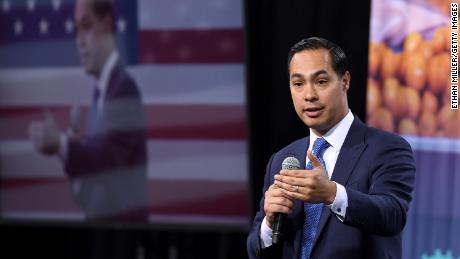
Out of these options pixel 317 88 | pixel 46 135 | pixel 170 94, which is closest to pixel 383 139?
pixel 317 88

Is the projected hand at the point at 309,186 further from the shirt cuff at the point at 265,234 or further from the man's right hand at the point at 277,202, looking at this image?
the shirt cuff at the point at 265,234

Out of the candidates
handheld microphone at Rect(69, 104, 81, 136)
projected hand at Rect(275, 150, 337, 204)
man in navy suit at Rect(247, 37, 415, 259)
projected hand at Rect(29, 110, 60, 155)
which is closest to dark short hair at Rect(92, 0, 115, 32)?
handheld microphone at Rect(69, 104, 81, 136)

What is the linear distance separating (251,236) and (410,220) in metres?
1.88

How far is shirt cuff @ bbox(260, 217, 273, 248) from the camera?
195 centimetres

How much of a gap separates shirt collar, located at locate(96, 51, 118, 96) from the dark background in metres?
0.87

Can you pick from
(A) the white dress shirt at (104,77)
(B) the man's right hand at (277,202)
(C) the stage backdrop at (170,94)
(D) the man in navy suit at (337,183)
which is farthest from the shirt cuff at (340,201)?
(A) the white dress shirt at (104,77)

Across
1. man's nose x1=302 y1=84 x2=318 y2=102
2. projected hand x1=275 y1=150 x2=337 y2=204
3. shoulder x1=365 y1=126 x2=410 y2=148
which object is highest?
man's nose x1=302 y1=84 x2=318 y2=102

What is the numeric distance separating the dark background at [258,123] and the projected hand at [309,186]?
8.09 ft

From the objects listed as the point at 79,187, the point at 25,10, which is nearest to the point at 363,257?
the point at 79,187

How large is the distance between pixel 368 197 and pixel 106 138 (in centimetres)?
321

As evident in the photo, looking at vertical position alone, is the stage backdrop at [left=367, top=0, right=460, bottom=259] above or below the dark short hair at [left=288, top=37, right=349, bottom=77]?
below

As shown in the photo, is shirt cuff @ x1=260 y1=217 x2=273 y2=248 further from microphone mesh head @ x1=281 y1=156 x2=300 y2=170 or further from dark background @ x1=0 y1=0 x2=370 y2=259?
dark background @ x1=0 y1=0 x2=370 y2=259

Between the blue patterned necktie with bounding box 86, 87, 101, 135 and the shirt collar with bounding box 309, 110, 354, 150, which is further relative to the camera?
the blue patterned necktie with bounding box 86, 87, 101, 135

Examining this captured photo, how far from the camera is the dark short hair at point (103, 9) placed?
4.75m
